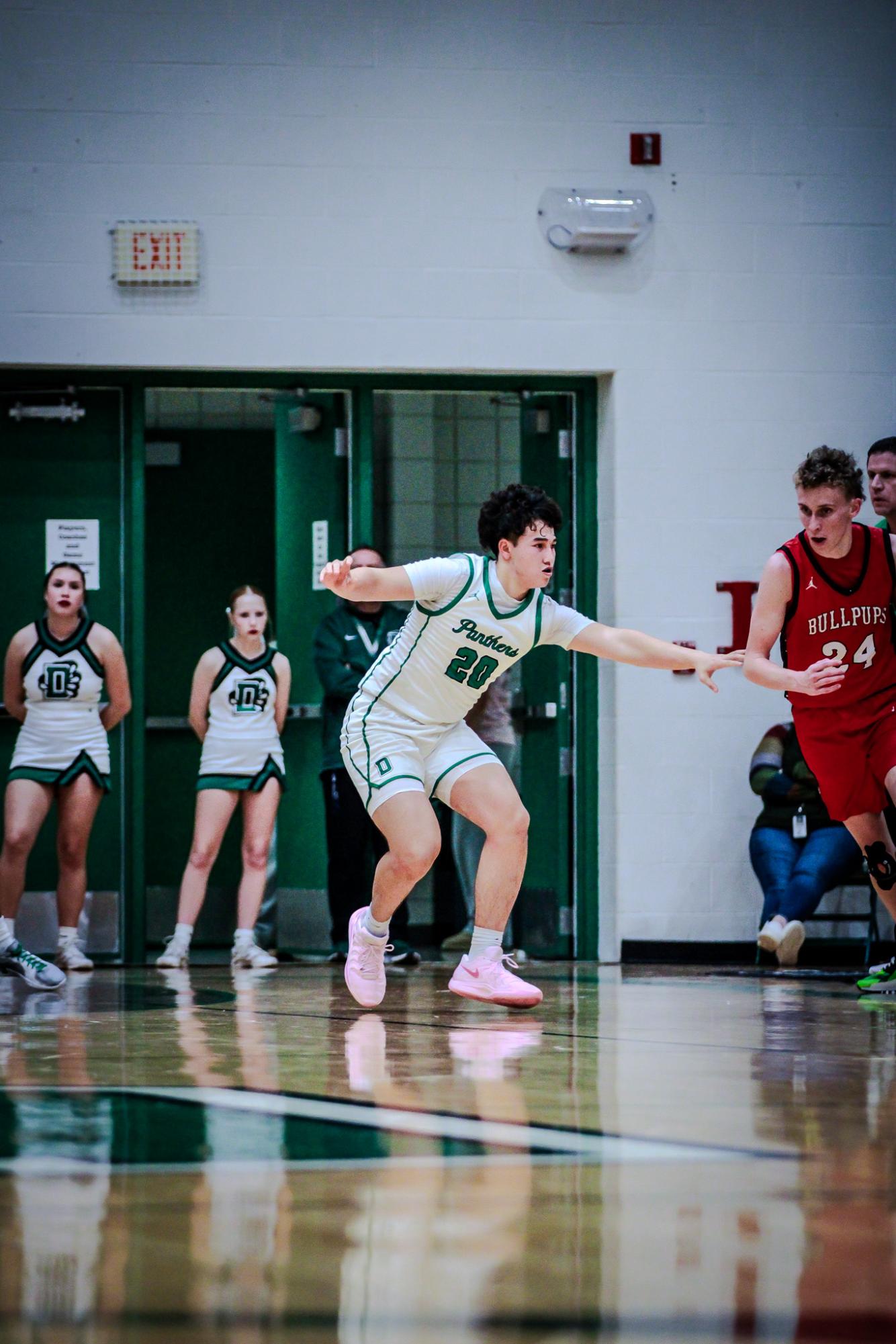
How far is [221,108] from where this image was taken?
7.81 metres

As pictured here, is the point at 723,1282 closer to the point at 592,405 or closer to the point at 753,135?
the point at 592,405

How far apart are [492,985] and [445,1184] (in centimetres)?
268

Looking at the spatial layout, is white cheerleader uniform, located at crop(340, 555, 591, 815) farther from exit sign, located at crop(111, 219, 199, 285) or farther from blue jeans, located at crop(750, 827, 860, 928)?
exit sign, located at crop(111, 219, 199, 285)

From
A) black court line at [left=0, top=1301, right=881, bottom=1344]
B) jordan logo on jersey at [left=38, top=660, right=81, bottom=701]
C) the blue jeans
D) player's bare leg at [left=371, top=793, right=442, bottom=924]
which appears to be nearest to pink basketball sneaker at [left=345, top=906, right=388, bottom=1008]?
player's bare leg at [left=371, top=793, right=442, bottom=924]

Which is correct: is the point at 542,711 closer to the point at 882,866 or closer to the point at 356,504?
the point at 356,504

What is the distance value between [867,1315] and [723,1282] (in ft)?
0.65

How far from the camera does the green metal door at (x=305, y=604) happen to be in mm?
8148

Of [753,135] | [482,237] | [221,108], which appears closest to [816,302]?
[753,135]

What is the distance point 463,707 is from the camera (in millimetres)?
5258

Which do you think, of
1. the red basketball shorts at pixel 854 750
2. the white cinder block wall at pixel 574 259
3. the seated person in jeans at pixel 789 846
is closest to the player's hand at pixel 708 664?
the red basketball shorts at pixel 854 750

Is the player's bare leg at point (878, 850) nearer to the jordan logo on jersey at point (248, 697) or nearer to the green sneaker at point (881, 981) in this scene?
the green sneaker at point (881, 981)

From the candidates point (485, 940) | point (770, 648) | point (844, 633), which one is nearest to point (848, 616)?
point (844, 633)

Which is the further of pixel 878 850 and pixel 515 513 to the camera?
pixel 878 850

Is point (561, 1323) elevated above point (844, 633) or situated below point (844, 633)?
below
